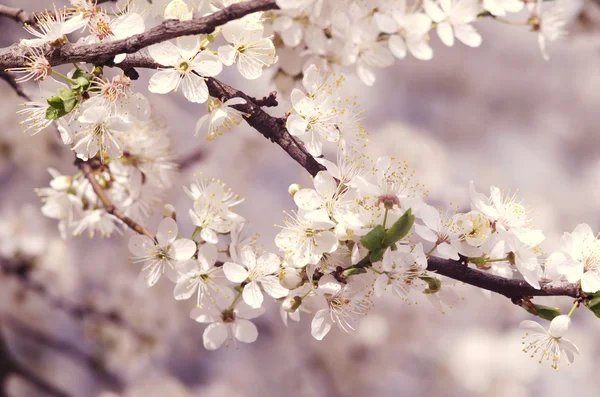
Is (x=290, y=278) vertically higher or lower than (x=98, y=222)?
higher

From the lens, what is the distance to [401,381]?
234 centimetres

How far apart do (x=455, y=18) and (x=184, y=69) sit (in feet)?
0.88

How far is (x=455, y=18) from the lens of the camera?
0.50 meters

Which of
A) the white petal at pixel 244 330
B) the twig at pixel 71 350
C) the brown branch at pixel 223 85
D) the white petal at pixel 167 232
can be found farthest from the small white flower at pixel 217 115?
the twig at pixel 71 350

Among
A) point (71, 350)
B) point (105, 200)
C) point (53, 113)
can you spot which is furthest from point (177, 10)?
point (71, 350)

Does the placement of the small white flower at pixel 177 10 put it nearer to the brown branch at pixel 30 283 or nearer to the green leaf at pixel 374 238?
the green leaf at pixel 374 238

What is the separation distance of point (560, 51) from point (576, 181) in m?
0.64

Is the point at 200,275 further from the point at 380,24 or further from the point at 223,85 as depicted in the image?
the point at 380,24

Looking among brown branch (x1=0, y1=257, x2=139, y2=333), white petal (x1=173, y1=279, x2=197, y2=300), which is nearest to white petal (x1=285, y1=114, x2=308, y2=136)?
white petal (x1=173, y1=279, x2=197, y2=300)

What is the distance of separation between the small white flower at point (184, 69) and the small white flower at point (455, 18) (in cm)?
21

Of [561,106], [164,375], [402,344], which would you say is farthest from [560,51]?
[164,375]

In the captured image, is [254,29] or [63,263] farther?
[63,263]

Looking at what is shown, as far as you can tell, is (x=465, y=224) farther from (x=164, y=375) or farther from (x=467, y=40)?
(x=164, y=375)

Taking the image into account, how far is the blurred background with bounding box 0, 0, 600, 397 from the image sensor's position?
1783 mm
